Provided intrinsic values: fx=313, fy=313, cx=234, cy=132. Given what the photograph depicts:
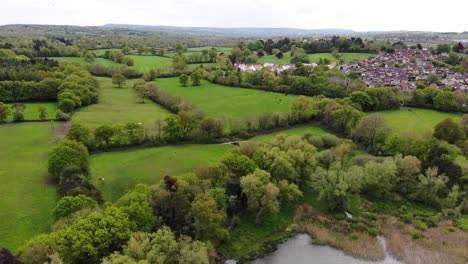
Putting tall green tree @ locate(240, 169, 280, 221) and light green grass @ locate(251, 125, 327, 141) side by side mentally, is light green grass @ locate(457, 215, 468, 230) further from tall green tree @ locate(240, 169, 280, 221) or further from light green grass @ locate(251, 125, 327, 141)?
light green grass @ locate(251, 125, 327, 141)

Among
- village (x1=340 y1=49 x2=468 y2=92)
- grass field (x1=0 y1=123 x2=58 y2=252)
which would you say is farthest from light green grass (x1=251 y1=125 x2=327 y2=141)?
village (x1=340 y1=49 x2=468 y2=92)

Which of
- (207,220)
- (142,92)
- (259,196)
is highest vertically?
(142,92)

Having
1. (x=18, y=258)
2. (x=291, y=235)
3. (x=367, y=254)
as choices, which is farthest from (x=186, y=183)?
(x=367, y=254)

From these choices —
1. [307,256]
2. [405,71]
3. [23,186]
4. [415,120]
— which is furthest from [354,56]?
[23,186]

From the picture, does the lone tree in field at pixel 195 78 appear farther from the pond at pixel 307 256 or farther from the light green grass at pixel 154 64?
the pond at pixel 307 256

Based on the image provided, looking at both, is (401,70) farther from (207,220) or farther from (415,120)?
(207,220)

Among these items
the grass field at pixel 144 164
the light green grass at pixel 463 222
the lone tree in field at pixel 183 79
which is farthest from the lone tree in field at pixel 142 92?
the light green grass at pixel 463 222
